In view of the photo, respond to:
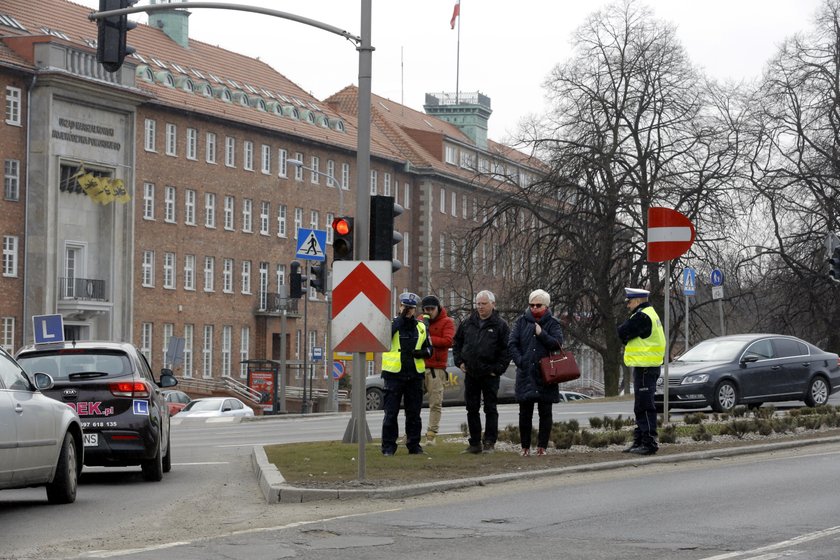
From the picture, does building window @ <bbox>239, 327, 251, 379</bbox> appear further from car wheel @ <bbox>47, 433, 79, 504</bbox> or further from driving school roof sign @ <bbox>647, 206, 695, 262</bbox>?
car wheel @ <bbox>47, 433, 79, 504</bbox>

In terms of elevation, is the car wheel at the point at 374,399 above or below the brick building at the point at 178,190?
below

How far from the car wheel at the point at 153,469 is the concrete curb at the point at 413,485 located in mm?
1076

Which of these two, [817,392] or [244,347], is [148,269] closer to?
[244,347]

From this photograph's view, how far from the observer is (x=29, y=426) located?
1315 centimetres


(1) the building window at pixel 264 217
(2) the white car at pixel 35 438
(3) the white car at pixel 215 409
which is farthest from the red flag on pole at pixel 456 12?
(2) the white car at pixel 35 438

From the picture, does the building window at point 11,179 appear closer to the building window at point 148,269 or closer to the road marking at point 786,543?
the building window at point 148,269

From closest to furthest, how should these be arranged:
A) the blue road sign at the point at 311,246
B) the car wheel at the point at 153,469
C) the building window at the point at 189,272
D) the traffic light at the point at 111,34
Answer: the car wheel at the point at 153,469
the traffic light at the point at 111,34
the blue road sign at the point at 311,246
the building window at the point at 189,272

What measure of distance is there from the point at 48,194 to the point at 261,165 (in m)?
18.1

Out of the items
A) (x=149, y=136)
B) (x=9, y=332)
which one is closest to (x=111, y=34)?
(x=9, y=332)

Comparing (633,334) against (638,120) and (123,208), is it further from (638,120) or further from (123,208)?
(123,208)

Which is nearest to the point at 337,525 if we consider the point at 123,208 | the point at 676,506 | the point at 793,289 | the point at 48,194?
the point at 676,506

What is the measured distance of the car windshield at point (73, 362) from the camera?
16766mm

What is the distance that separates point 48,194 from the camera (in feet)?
205

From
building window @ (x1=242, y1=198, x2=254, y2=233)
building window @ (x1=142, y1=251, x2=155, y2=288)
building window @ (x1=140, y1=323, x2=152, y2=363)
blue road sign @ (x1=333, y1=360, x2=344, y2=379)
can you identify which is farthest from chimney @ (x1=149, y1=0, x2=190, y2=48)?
blue road sign @ (x1=333, y1=360, x2=344, y2=379)
